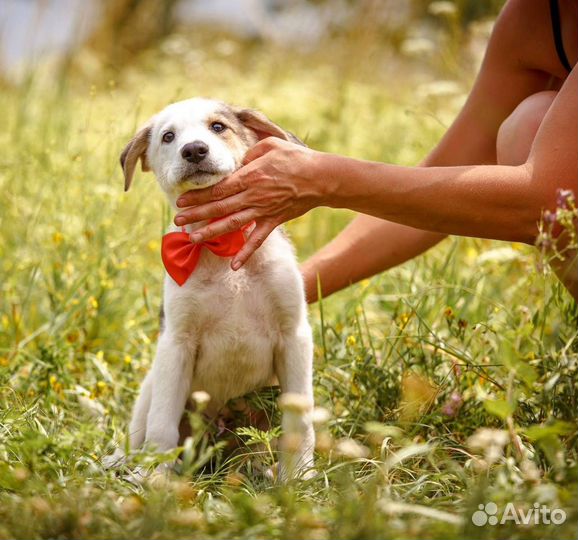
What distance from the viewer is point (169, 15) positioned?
45.3 ft

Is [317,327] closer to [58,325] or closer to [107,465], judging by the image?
[58,325]

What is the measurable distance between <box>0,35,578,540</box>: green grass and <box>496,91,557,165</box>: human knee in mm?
412

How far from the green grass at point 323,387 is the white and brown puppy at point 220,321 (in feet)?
0.65

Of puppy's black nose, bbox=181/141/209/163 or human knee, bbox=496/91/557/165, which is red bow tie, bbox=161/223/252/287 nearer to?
puppy's black nose, bbox=181/141/209/163

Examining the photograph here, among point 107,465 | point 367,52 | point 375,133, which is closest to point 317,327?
point 107,465

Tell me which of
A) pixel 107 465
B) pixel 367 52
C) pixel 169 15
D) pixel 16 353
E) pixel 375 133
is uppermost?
pixel 169 15

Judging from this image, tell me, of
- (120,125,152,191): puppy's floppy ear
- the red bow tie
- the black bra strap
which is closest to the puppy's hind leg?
the red bow tie

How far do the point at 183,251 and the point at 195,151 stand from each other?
350 millimetres

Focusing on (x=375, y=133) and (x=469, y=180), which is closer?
(x=469, y=180)

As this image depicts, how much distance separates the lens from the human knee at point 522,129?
2.74 m

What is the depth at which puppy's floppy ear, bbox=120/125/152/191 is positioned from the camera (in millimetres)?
2932

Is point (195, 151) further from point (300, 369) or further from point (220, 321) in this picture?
point (300, 369)

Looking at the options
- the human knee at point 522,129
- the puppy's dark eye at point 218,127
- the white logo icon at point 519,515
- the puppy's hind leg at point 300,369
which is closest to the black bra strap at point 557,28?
the human knee at point 522,129

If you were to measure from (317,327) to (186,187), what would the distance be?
3.51 ft
